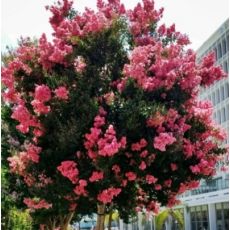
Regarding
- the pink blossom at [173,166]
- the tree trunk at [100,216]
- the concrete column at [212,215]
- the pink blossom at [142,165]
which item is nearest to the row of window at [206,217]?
the concrete column at [212,215]

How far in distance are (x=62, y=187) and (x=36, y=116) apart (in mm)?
1342

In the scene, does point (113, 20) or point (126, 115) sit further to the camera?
point (113, 20)

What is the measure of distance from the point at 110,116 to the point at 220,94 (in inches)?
2149

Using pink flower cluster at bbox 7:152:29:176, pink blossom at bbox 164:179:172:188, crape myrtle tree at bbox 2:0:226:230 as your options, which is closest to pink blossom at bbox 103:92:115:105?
crape myrtle tree at bbox 2:0:226:230

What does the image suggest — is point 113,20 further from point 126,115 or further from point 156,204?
point 156,204

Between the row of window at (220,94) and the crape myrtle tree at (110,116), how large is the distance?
166ft

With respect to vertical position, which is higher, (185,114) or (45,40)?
(45,40)

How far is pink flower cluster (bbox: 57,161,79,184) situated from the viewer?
28.5 feet

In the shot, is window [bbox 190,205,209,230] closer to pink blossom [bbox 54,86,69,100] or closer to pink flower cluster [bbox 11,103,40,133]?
pink flower cluster [bbox 11,103,40,133]

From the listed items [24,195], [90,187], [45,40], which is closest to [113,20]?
[45,40]

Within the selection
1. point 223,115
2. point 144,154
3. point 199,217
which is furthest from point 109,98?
point 199,217

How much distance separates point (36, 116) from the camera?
902 centimetres

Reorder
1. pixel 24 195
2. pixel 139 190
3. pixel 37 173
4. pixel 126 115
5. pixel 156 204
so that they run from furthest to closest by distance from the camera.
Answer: pixel 24 195
pixel 156 204
pixel 139 190
pixel 37 173
pixel 126 115

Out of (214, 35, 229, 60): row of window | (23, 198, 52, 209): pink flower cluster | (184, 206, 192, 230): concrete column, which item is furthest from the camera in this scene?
(184, 206, 192, 230): concrete column
